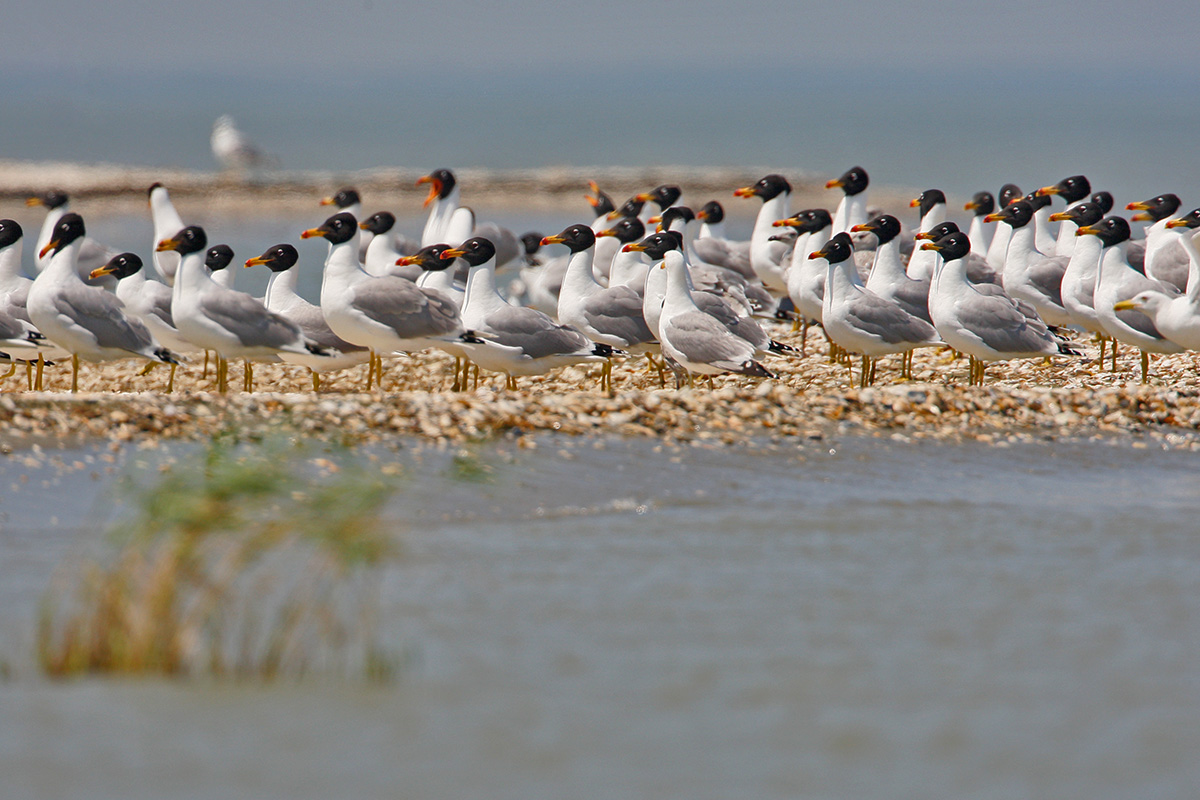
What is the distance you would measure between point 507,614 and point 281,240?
67.5 ft

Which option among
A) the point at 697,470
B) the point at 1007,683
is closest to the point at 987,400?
the point at 697,470

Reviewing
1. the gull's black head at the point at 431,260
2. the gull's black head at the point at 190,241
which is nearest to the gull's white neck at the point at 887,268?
the gull's black head at the point at 431,260

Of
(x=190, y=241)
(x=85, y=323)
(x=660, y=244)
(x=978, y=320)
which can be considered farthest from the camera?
(x=660, y=244)

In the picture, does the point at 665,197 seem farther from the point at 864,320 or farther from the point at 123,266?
the point at 123,266

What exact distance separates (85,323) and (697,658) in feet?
24.7

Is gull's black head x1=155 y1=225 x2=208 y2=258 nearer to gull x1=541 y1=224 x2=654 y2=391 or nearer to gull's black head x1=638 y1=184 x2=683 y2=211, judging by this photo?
gull x1=541 y1=224 x2=654 y2=391

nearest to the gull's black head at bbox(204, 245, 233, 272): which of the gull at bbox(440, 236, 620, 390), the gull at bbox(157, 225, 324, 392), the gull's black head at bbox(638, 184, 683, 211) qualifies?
the gull at bbox(157, 225, 324, 392)

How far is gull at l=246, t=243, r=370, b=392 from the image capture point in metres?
11.5

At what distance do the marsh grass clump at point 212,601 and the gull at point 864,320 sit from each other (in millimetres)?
7221

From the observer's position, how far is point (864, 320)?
1180 centimetres

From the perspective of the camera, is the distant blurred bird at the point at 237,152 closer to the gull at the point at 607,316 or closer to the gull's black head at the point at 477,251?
the gull at the point at 607,316

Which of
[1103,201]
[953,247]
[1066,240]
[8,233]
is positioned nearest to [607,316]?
[953,247]

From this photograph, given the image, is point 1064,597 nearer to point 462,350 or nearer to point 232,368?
point 462,350

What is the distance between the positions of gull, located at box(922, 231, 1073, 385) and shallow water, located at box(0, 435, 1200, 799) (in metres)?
3.80
